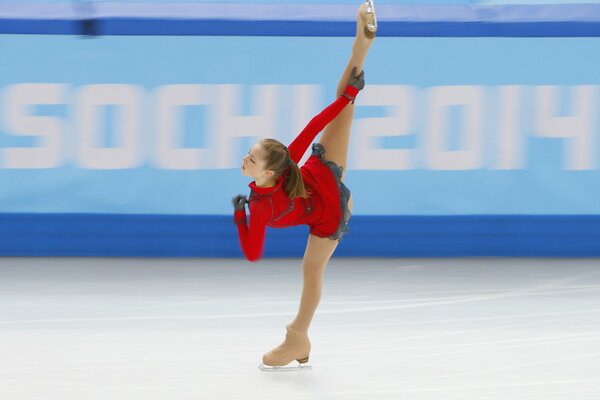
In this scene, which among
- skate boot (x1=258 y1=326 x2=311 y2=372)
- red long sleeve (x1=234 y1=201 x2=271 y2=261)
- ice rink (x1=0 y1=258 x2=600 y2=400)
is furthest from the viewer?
skate boot (x1=258 y1=326 x2=311 y2=372)

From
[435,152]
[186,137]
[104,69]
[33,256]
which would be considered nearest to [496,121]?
[435,152]

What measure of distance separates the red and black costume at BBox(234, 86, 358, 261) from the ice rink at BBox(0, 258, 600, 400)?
0.52 meters

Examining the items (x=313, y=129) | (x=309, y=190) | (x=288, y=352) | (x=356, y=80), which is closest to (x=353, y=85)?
(x=356, y=80)

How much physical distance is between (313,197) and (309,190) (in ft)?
0.09

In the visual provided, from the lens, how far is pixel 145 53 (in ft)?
17.3

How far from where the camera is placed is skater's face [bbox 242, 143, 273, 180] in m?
3.15

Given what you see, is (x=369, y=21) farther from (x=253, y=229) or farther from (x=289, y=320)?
(x=289, y=320)

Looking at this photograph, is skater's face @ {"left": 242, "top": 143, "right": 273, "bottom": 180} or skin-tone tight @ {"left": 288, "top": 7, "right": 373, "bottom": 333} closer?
skater's face @ {"left": 242, "top": 143, "right": 273, "bottom": 180}

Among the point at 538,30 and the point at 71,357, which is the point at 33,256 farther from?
the point at 538,30

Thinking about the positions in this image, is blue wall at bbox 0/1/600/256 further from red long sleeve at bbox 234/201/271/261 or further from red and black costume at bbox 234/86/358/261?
red long sleeve at bbox 234/201/271/261

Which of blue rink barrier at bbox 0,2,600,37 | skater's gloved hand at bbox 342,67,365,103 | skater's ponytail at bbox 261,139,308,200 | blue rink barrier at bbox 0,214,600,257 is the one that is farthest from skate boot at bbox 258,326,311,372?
blue rink barrier at bbox 0,2,600,37

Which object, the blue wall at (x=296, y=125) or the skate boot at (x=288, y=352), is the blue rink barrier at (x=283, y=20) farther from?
the skate boot at (x=288, y=352)

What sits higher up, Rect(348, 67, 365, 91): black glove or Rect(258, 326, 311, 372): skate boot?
Rect(348, 67, 365, 91): black glove

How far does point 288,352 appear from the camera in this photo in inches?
134
